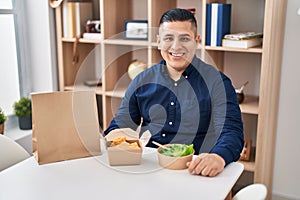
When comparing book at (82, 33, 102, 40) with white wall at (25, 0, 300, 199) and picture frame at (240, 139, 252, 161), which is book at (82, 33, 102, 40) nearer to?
white wall at (25, 0, 300, 199)

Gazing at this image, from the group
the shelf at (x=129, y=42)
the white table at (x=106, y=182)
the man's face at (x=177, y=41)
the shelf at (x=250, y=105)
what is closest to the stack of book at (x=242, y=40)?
the shelf at (x=250, y=105)

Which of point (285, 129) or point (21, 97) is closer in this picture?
point (285, 129)

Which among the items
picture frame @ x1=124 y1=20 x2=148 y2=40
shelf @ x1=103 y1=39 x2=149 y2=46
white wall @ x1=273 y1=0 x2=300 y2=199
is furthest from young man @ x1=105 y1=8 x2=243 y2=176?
white wall @ x1=273 y1=0 x2=300 y2=199

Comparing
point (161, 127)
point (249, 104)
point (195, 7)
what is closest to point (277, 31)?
point (249, 104)

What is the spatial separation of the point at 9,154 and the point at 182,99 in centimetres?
76

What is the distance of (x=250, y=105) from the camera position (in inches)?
92.2

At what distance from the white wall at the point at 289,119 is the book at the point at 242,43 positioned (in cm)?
17

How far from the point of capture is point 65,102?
4.48 feet

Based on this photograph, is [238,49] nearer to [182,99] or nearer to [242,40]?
[242,40]

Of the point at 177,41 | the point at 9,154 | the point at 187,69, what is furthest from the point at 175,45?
the point at 9,154

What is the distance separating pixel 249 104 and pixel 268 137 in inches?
9.5

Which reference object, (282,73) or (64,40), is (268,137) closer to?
(282,73)

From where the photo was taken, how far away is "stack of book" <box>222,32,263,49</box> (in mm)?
2179

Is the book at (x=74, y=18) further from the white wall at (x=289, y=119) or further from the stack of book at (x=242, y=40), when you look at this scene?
the white wall at (x=289, y=119)
